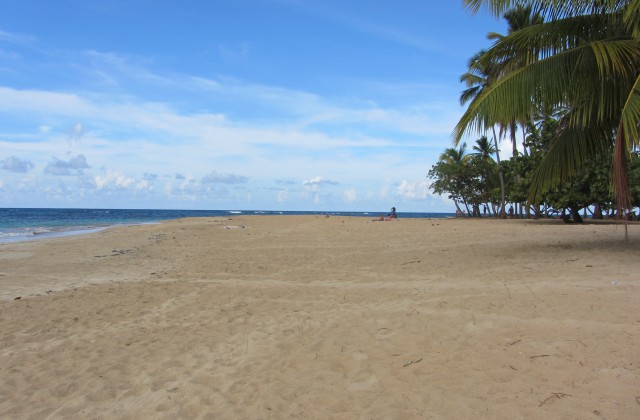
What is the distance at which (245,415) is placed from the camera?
3.33 metres

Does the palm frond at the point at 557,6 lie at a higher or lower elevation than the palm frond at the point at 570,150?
higher

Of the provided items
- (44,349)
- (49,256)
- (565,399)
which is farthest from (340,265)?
(49,256)

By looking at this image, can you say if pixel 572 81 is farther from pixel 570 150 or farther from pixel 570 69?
pixel 570 150

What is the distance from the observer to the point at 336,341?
478 cm

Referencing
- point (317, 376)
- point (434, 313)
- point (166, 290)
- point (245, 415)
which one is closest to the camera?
point (245, 415)

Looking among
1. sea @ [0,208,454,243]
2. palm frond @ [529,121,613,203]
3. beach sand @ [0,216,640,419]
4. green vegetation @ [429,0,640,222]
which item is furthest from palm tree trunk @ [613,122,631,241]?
sea @ [0,208,454,243]

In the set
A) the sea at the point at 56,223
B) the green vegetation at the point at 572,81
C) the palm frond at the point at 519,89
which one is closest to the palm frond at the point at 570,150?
the green vegetation at the point at 572,81

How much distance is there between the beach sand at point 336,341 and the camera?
337 cm

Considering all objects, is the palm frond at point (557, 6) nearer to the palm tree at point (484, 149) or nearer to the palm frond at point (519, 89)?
the palm frond at point (519, 89)

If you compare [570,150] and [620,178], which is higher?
[570,150]

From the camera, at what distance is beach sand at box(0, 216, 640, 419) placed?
3367mm

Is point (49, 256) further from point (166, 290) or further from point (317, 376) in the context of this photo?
point (317, 376)

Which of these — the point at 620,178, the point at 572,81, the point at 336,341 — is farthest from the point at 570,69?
the point at 336,341

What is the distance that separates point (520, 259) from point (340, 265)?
148 inches
